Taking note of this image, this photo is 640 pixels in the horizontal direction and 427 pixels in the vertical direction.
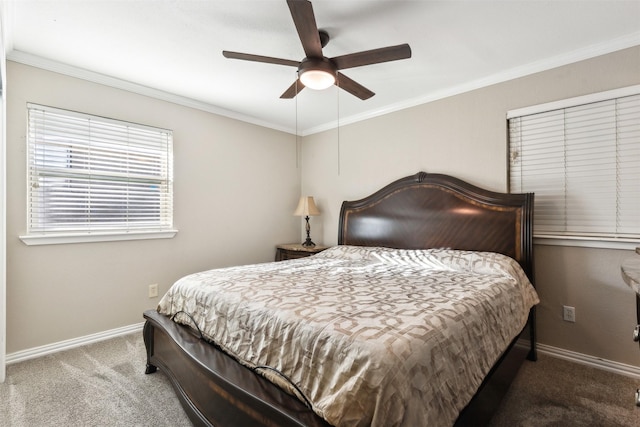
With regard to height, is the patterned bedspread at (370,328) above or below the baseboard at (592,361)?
above

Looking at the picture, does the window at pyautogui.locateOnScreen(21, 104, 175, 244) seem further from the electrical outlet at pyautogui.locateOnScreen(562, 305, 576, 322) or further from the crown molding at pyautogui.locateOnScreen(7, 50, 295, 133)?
the electrical outlet at pyautogui.locateOnScreen(562, 305, 576, 322)

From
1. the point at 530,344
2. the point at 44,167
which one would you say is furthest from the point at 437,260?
the point at 44,167

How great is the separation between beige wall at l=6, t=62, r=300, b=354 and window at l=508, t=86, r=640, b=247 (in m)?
2.82

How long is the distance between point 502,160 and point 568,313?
4.43 feet

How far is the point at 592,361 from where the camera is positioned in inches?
89.3

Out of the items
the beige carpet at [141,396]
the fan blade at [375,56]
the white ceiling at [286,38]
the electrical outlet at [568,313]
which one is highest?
the white ceiling at [286,38]

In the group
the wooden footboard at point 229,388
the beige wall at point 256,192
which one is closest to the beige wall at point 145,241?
the beige wall at point 256,192

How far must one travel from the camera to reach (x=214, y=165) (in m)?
3.52

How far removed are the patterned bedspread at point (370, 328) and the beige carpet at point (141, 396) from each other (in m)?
0.45

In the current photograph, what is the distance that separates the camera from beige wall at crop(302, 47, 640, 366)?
7.23ft

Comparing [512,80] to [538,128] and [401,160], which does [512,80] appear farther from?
[401,160]

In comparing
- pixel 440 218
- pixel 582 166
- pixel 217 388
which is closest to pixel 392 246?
pixel 440 218

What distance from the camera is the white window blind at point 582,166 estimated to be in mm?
2158

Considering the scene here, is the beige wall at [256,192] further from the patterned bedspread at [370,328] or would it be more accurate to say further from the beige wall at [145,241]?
the patterned bedspread at [370,328]
